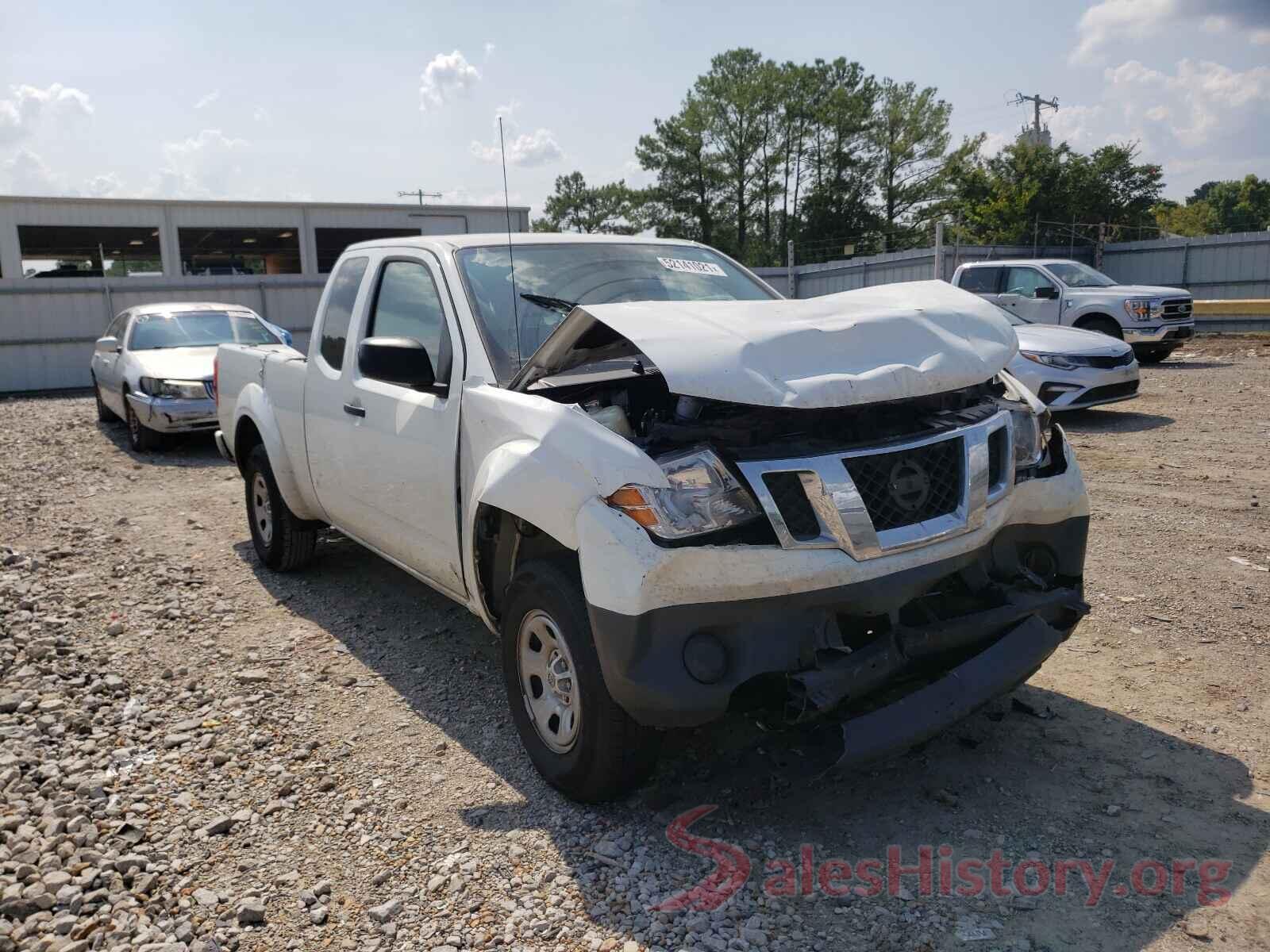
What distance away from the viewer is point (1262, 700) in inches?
147

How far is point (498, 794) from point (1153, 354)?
16179 millimetres

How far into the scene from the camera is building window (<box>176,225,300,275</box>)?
34.9 metres

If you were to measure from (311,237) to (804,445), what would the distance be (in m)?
30.0

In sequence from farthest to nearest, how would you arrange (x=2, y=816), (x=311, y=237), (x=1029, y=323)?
(x=311, y=237) < (x=1029, y=323) < (x=2, y=816)

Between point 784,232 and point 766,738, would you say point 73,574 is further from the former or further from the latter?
point 784,232

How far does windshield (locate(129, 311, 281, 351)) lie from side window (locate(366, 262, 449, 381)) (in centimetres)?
849

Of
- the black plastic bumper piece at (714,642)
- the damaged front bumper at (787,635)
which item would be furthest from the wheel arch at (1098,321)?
the black plastic bumper piece at (714,642)

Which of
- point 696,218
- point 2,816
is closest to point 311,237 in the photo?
point 2,816

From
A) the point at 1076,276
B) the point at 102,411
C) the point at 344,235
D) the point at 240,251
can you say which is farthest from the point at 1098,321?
the point at 240,251

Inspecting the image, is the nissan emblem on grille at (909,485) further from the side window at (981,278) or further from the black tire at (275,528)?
the side window at (981,278)

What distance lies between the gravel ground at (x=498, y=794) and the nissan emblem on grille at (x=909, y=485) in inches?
30.7

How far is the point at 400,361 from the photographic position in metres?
3.76

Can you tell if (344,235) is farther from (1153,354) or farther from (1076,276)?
(1153,354)

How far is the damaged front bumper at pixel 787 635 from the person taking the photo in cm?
272
